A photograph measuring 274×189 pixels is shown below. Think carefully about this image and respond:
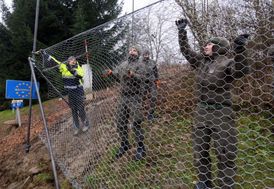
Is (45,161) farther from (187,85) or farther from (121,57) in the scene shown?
(187,85)

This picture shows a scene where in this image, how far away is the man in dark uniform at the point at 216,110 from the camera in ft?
8.82

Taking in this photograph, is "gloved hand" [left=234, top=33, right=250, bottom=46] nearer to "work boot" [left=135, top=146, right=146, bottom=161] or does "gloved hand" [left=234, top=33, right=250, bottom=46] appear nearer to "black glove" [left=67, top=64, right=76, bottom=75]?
"work boot" [left=135, top=146, right=146, bottom=161]

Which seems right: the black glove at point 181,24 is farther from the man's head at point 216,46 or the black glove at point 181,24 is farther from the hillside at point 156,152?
the hillside at point 156,152

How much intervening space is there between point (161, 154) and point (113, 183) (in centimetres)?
71

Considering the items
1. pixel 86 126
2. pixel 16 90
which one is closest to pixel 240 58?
pixel 86 126

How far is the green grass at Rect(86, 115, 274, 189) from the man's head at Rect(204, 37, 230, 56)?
0.90 metres

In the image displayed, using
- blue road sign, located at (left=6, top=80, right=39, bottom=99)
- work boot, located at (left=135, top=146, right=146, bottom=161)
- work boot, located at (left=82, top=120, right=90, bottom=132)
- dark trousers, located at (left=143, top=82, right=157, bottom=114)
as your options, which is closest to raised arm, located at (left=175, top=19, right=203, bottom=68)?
dark trousers, located at (left=143, top=82, right=157, bottom=114)

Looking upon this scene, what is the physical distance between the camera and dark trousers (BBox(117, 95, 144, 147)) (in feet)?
12.4

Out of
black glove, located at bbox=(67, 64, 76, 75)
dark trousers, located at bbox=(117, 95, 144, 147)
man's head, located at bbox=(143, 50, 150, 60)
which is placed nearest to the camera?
man's head, located at bbox=(143, 50, 150, 60)

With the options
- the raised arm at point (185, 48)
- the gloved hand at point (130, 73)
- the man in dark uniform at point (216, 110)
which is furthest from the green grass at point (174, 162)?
the raised arm at point (185, 48)

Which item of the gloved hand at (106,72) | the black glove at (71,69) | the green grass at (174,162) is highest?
the gloved hand at (106,72)

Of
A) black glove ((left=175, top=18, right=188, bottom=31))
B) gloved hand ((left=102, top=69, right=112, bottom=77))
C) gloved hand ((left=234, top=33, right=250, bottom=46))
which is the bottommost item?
gloved hand ((left=102, top=69, right=112, bottom=77))

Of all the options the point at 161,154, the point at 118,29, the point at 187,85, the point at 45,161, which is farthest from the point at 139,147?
the point at 45,161

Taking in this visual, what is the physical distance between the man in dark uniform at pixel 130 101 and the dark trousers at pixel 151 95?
0.08 meters
